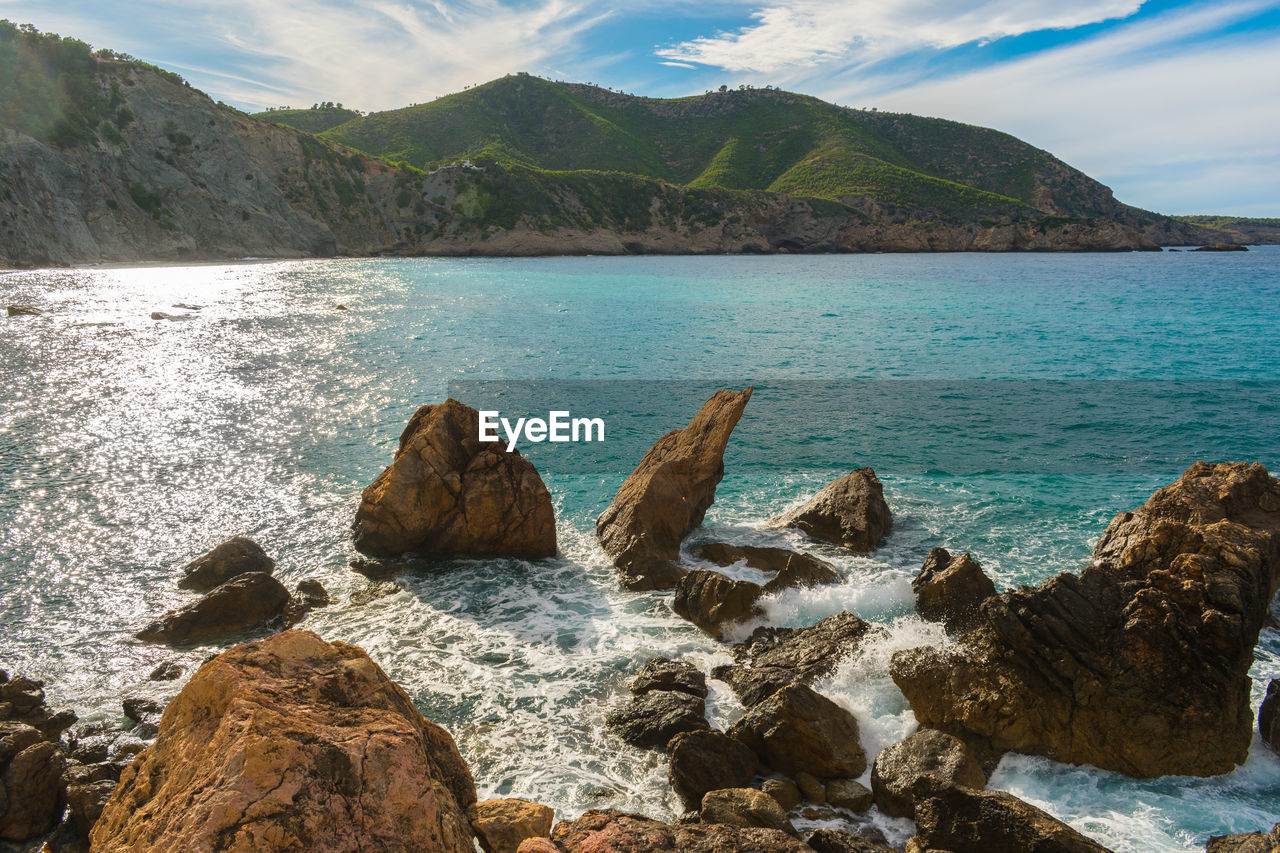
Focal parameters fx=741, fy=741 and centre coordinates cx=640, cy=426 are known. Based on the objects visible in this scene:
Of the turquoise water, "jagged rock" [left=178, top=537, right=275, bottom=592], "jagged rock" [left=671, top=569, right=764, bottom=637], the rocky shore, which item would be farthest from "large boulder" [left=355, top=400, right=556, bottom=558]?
"jagged rock" [left=671, top=569, right=764, bottom=637]

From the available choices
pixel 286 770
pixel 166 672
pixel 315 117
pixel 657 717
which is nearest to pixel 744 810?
pixel 657 717

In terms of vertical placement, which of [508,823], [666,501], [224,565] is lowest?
[224,565]

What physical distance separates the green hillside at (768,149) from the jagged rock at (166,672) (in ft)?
461

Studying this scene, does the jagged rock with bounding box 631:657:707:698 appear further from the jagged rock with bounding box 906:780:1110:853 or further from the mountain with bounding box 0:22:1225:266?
the mountain with bounding box 0:22:1225:266

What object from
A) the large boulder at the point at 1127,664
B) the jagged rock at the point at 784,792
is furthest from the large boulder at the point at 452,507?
the large boulder at the point at 1127,664

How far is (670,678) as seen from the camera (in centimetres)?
962

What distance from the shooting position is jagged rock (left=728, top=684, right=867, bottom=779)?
8047mm

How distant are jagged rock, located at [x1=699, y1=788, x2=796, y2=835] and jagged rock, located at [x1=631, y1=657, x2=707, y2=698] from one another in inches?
89.8

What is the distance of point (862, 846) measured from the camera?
6.34 m

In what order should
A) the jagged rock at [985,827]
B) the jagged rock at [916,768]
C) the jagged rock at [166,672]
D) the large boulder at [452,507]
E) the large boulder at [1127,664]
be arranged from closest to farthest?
the jagged rock at [985,827] → the jagged rock at [916,768] → the large boulder at [1127,664] → the jagged rock at [166,672] → the large boulder at [452,507]

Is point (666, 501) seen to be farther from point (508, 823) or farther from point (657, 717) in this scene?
point (508, 823)

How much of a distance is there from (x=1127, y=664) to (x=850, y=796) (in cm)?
346

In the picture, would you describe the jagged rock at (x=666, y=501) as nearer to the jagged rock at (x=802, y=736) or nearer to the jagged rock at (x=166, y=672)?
the jagged rock at (x=802, y=736)

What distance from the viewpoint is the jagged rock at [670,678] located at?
948cm
